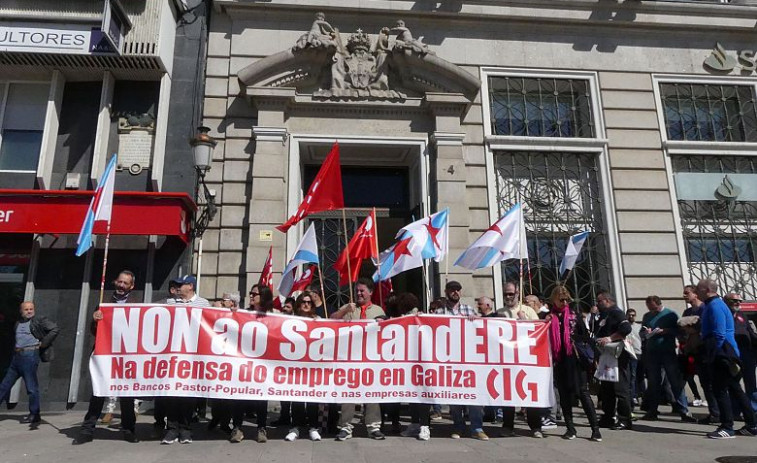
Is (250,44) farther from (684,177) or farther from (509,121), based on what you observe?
(684,177)

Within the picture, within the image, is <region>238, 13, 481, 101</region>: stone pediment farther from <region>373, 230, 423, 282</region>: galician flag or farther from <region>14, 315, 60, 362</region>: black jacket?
<region>14, 315, 60, 362</region>: black jacket

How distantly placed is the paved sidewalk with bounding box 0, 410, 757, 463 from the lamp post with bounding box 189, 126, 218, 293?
4.18 m

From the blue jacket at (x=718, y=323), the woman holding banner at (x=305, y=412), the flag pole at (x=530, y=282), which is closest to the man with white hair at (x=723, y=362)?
the blue jacket at (x=718, y=323)

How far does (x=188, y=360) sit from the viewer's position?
6.43m

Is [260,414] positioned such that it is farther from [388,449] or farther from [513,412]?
[513,412]

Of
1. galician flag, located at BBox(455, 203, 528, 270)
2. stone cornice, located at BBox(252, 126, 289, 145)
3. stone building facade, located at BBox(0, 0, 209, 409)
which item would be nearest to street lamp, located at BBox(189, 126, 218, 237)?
stone building facade, located at BBox(0, 0, 209, 409)

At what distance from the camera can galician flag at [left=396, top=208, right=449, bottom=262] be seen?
802 cm

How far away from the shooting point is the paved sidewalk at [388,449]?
5.49m

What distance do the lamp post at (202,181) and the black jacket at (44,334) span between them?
2609 millimetres

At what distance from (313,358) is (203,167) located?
5215mm

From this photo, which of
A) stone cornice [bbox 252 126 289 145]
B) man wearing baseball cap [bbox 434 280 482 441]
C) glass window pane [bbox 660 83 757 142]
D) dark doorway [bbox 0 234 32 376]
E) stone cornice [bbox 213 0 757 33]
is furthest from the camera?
glass window pane [bbox 660 83 757 142]

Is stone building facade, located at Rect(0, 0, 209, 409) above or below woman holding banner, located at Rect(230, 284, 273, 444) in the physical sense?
above

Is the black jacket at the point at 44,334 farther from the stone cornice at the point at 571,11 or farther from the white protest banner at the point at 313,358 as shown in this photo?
the stone cornice at the point at 571,11

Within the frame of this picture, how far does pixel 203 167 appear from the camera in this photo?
998 centimetres
